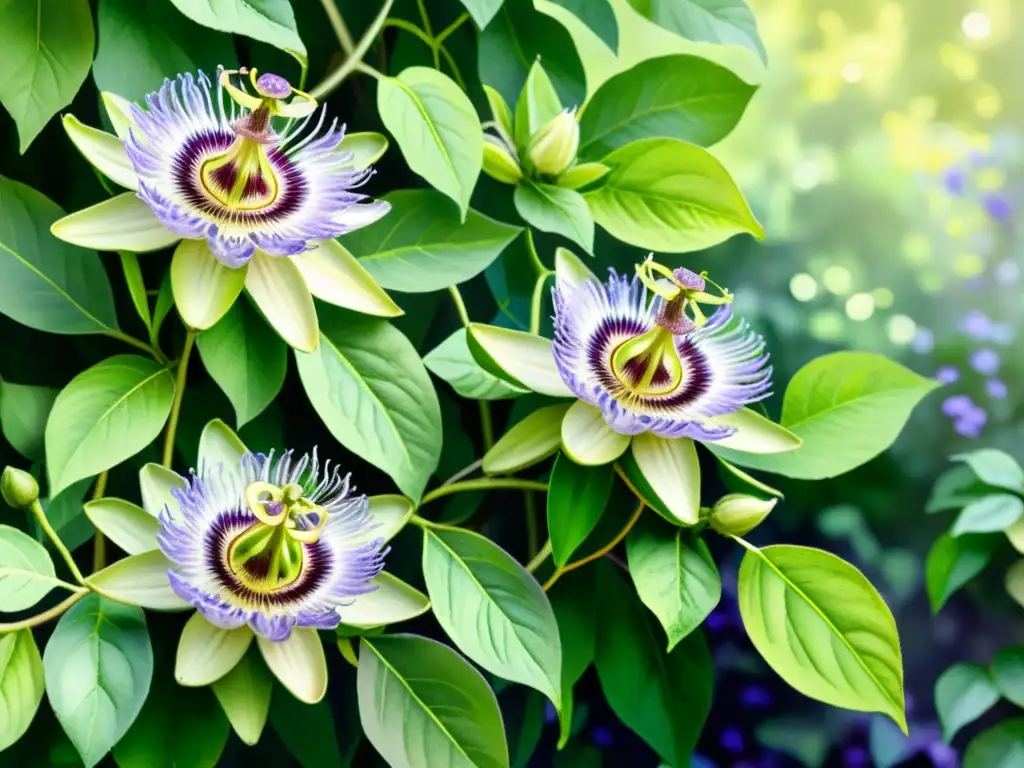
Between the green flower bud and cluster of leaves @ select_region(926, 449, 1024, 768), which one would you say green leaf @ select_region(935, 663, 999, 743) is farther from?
the green flower bud

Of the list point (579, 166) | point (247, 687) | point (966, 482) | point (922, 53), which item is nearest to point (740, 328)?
point (579, 166)

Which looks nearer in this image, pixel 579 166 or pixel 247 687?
pixel 247 687

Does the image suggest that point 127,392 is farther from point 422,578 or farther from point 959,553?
point 959,553

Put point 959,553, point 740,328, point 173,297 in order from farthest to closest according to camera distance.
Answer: point 959,553
point 740,328
point 173,297

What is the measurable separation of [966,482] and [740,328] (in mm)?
333

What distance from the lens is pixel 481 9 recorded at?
2.87ft

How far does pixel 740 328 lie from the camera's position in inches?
36.0

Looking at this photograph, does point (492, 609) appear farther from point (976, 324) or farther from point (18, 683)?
point (976, 324)

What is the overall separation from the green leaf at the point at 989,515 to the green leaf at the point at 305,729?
66 centimetres

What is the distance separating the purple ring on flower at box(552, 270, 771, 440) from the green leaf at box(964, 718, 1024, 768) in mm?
476

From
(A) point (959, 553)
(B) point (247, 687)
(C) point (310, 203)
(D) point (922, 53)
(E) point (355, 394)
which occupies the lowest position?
(B) point (247, 687)

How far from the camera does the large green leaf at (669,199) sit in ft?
3.11

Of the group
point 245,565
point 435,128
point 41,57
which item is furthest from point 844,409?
point 41,57

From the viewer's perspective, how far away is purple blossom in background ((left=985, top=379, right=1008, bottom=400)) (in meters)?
1.05
